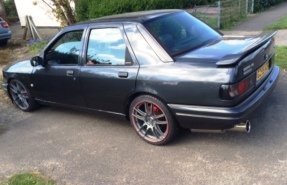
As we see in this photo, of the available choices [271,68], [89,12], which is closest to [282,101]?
[271,68]

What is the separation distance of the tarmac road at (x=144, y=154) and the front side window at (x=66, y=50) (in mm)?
971

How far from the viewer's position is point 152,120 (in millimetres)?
3828

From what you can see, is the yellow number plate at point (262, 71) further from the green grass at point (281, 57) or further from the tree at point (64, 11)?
the tree at point (64, 11)

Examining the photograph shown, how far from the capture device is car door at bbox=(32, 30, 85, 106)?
4387 millimetres

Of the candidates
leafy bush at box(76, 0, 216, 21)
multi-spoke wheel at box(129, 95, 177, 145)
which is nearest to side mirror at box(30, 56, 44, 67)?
multi-spoke wheel at box(129, 95, 177, 145)

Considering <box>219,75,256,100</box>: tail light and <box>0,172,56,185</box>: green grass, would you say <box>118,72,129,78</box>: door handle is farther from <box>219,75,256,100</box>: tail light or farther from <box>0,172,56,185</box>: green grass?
<box>0,172,56,185</box>: green grass

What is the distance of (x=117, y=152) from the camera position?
385 cm

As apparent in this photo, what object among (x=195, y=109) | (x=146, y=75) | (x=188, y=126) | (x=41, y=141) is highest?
(x=146, y=75)

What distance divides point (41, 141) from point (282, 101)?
346 centimetres

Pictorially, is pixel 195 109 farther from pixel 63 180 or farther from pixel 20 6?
pixel 20 6

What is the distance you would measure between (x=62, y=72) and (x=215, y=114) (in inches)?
91.1

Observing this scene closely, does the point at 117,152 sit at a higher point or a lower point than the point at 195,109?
Result: lower

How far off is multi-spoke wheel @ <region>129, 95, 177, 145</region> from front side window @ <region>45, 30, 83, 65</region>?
1166mm

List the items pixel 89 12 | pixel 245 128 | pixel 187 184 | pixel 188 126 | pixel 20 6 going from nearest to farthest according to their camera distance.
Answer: pixel 187 184 → pixel 245 128 → pixel 188 126 → pixel 89 12 → pixel 20 6
